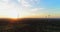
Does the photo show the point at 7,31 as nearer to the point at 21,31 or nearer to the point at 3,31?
the point at 3,31

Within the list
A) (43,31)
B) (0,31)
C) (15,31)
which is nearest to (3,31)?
(0,31)

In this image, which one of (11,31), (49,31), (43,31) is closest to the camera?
(11,31)

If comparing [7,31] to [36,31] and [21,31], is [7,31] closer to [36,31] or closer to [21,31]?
[21,31]

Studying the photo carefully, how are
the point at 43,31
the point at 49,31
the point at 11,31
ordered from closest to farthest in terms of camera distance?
the point at 11,31 < the point at 43,31 < the point at 49,31

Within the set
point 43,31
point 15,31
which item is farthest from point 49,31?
point 15,31

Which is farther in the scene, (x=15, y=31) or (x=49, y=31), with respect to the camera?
(x=49, y=31)

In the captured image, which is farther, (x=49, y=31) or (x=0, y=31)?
(x=49, y=31)

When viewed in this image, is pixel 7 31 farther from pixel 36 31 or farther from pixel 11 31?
pixel 36 31
